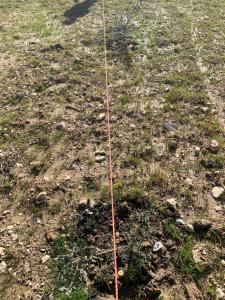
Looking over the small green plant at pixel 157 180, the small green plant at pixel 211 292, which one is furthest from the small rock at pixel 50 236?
the small green plant at pixel 211 292

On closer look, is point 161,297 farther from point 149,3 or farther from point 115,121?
point 149,3

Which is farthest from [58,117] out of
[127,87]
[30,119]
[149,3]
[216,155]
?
[149,3]

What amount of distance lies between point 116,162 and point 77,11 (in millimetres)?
11129


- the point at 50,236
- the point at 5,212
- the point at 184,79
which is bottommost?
the point at 5,212

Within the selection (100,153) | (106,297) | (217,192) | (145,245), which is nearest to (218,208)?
(217,192)

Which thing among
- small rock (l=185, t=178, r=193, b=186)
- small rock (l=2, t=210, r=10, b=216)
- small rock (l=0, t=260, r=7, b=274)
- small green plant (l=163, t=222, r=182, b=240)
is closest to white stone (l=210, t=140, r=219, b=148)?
small rock (l=185, t=178, r=193, b=186)

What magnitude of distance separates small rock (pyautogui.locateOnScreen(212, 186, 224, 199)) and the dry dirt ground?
3cm

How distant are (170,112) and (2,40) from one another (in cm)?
801

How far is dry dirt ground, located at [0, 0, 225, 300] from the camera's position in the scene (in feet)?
19.7

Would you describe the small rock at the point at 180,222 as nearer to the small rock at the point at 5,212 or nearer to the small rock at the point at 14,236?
the small rock at the point at 14,236

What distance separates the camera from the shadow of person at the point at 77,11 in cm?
1614

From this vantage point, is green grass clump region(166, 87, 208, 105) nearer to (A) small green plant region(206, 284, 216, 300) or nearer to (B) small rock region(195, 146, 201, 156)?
(B) small rock region(195, 146, 201, 156)

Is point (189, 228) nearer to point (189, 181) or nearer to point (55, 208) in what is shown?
point (189, 181)

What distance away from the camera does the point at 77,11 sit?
17109mm
